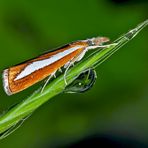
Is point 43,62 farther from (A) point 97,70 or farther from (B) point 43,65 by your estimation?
(A) point 97,70

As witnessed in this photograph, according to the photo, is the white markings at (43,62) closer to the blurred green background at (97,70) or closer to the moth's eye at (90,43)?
the moth's eye at (90,43)

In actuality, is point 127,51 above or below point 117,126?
above

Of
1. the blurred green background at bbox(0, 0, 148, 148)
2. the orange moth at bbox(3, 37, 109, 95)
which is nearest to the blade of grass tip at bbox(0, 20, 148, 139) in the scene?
the orange moth at bbox(3, 37, 109, 95)

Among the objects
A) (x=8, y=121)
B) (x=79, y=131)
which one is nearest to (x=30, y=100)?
(x=8, y=121)

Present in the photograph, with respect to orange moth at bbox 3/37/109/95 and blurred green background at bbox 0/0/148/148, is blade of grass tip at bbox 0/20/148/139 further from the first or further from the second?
blurred green background at bbox 0/0/148/148

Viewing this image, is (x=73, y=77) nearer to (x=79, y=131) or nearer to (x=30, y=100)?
(x=30, y=100)
